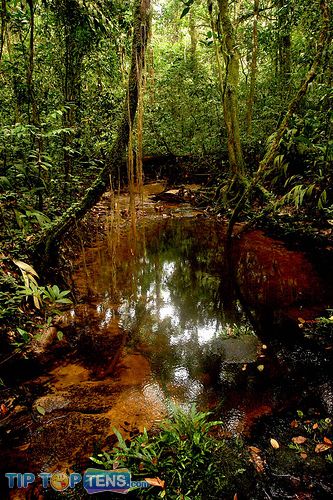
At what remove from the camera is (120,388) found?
113 inches

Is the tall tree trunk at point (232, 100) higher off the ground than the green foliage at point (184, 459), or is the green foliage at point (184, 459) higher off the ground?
the tall tree trunk at point (232, 100)

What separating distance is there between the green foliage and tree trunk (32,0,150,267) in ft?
8.09

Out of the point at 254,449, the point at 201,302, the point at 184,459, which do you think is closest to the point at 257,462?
the point at 254,449

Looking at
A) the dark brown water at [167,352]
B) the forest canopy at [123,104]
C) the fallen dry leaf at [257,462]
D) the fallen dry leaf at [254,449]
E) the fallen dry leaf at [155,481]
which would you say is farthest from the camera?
the forest canopy at [123,104]

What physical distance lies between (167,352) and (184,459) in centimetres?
143

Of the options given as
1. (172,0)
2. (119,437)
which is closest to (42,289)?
(119,437)

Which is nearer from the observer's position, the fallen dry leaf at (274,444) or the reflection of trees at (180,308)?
the fallen dry leaf at (274,444)

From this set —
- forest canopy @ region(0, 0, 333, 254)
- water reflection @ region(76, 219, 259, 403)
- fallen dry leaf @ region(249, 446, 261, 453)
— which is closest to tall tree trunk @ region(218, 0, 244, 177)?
forest canopy @ region(0, 0, 333, 254)

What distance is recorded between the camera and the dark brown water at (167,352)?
8.13 feet

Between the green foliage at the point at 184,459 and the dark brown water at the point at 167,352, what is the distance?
255 mm

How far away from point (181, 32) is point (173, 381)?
2044 centimetres

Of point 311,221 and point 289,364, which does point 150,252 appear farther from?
point 289,364

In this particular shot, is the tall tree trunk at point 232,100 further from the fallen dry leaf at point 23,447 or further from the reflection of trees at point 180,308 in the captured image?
the fallen dry leaf at point 23,447

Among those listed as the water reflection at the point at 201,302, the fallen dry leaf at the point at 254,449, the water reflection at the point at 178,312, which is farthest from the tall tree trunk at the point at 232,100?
the fallen dry leaf at the point at 254,449
